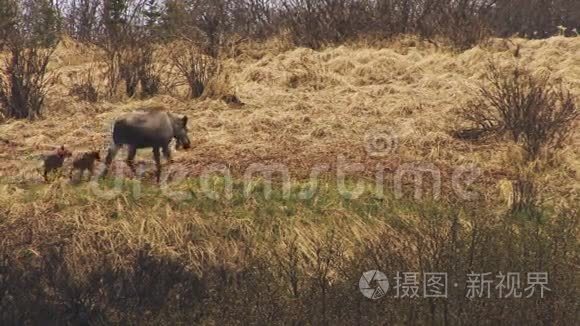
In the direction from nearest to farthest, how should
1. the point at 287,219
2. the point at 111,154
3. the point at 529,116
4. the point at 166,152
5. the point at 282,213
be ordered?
the point at 287,219
the point at 282,213
the point at 111,154
the point at 166,152
the point at 529,116

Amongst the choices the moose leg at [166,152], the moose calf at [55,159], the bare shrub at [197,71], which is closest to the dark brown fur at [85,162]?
the moose calf at [55,159]

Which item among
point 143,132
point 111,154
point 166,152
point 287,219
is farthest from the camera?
point 166,152

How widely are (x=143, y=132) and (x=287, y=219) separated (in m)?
1.61

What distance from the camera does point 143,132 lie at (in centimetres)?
752

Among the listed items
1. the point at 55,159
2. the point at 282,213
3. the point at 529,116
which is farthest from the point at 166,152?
the point at 529,116

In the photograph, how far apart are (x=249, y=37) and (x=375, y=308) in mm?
11885

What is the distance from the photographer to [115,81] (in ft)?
36.9

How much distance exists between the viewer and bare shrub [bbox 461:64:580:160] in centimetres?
817

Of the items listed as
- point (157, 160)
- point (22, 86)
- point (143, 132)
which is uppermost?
point (22, 86)

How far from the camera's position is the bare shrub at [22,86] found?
10.0 meters

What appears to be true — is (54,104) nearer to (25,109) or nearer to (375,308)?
(25,109)

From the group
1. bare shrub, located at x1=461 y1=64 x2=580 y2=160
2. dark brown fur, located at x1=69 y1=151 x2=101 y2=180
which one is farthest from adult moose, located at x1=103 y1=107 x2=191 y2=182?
bare shrub, located at x1=461 y1=64 x2=580 y2=160

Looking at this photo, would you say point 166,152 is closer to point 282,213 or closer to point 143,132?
point 143,132

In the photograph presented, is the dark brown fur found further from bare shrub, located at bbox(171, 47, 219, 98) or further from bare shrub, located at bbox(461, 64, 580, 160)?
bare shrub, located at bbox(461, 64, 580, 160)
